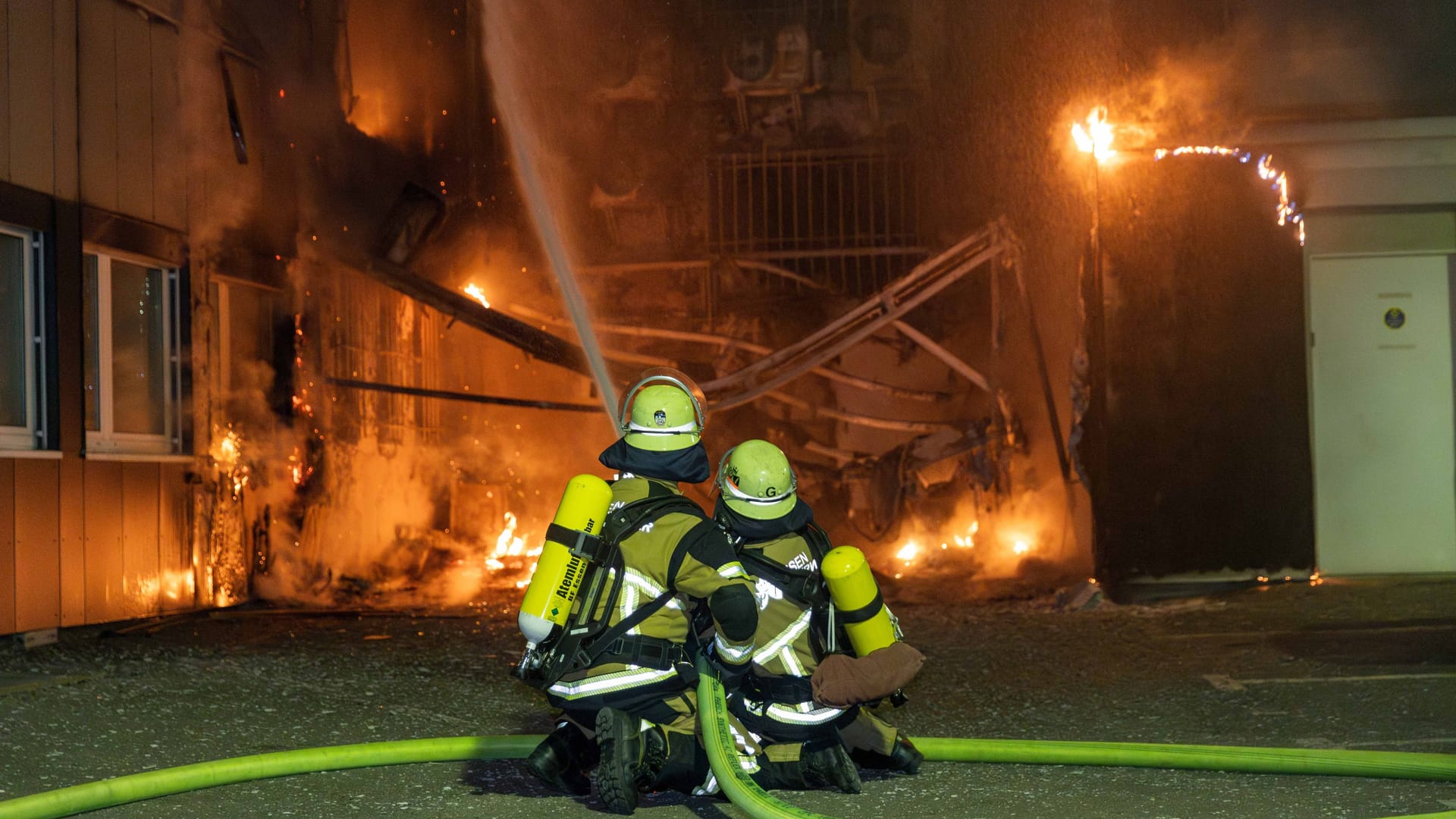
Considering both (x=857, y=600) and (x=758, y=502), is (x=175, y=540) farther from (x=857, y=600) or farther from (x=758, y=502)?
(x=857, y=600)

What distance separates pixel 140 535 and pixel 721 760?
228 inches

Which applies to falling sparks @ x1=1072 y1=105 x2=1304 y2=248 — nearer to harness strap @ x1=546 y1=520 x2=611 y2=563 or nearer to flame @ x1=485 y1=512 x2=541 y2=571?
flame @ x1=485 y1=512 x2=541 y2=571

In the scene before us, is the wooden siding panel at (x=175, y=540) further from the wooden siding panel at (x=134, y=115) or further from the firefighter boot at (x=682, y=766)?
the firefighter boot at (x=682, y=766)

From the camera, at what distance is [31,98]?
7.58 m

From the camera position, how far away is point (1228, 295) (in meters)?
8.89

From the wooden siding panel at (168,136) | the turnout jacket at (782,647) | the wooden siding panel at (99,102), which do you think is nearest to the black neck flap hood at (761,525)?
the turnout jacket at (782,647)

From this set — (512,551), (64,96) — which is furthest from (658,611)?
(512,551)

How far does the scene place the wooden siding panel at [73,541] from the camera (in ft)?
25.4

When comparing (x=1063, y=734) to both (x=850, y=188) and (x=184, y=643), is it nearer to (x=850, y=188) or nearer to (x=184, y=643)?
(x=184, y=643)

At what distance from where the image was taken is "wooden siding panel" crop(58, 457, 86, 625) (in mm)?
7730

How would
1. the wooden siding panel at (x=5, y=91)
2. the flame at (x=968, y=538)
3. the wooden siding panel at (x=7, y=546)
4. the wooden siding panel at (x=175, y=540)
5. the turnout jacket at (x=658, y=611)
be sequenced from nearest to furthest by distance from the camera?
1. the turnout jacket at (x=658, y=611)
2. the wooden siding panel at (x=7, y=546)
3. the wooden siding panel at (x=5, y=91)
4. the wooden siding panel at (x=175, y=540)
5. the flame at (x=968, y=538)

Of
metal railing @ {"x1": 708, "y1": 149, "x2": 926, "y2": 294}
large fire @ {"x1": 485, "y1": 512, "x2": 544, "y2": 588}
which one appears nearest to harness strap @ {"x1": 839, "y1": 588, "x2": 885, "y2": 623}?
large fire @ {"x1": 485, "y1": 512, "x2": 544, "y2": 588}

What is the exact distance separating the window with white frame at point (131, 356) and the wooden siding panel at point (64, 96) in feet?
1.60

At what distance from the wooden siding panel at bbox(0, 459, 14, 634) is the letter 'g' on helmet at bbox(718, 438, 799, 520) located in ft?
15.4
